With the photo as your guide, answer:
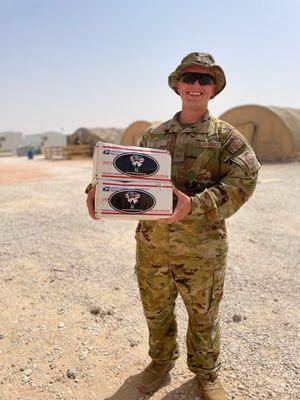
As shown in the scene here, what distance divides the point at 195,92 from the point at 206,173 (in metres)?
0.52

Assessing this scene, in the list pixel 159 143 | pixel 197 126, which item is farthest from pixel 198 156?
pixel 159 143

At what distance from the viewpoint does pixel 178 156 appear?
2.38 m

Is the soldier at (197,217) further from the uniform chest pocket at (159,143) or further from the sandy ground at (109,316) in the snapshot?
the sandy ground at (109,316)

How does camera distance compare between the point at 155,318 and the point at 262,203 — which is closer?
the point at 155,318

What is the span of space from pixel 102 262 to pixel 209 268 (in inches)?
127

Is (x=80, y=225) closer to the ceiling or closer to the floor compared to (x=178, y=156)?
closer to the floor

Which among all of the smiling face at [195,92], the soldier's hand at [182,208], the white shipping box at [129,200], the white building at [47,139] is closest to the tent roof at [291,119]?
the smiling face at [195,92]

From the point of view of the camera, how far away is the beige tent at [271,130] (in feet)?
65.2

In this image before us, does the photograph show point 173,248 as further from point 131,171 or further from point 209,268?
point 131,171

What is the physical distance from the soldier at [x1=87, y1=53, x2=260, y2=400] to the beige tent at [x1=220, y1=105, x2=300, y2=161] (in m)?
18.9

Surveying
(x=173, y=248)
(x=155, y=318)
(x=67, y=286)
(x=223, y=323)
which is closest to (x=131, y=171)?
(x=173, y=248)

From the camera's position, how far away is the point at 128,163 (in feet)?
6.75

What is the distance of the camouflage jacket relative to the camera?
2.20 meters

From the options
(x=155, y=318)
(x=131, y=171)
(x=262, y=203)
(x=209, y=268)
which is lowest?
(x=262, y=203)
